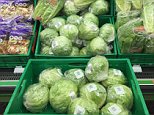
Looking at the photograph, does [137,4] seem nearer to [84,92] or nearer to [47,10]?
[47,10]

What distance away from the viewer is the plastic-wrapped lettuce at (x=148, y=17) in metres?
2.33

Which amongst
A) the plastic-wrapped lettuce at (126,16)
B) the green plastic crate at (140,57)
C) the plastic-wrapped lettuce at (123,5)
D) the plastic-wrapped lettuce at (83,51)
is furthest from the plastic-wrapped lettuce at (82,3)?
the green plastic crate at (140,57)

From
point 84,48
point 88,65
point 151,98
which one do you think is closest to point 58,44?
point 84,48

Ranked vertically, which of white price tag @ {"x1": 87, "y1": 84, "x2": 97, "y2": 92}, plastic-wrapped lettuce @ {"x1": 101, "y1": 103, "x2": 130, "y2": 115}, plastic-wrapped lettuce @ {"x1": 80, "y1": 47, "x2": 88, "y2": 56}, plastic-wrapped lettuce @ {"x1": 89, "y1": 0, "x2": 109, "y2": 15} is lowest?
plastic-wrapped lettuce @ {"x1": 101, "y1": 103, "x2": 130, "y2": 115}

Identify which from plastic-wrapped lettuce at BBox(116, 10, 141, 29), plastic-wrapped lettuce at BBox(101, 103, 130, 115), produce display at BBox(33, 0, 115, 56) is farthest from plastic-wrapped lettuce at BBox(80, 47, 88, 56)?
plastic-wrapped lettuce at BBox(101, 103, 130, 115)

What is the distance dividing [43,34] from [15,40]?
0.85 ft

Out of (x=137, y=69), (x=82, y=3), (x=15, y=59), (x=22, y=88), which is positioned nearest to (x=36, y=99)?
(x=22, y=88)

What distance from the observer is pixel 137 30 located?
7.69 feet

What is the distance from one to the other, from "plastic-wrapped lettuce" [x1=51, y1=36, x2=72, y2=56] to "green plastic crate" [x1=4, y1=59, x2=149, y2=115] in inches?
7.4

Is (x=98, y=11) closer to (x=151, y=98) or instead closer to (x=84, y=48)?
(x=84, y=48)

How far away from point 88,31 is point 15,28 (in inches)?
27.2

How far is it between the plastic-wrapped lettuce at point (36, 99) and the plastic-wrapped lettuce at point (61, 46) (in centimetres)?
50

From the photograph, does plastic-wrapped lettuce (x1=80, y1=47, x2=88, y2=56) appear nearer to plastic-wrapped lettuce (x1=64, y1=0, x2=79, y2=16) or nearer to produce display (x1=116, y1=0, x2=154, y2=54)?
produce display (x1=116, y1=0, x2=154, y2=54)

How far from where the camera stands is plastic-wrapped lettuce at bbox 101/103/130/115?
1.78 metres
